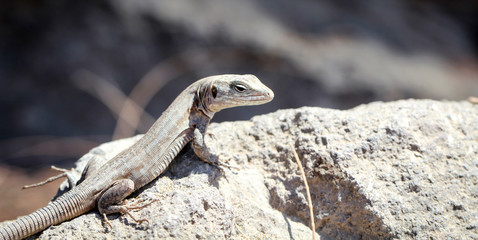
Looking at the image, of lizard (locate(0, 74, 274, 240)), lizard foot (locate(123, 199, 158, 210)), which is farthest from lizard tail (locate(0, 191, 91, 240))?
lizard foot (locate(123, 199, 158, 210))

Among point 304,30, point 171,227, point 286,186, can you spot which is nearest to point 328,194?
point 286,186

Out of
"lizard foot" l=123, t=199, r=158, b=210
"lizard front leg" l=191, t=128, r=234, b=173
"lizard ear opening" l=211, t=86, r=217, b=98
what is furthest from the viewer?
"lizard ear opening" l=211, t=86, r=217, b=98

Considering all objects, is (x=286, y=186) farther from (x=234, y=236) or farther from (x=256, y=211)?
(x=234, y=236)

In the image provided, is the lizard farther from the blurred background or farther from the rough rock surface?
the blurred background

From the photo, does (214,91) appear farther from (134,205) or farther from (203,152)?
(134,205)

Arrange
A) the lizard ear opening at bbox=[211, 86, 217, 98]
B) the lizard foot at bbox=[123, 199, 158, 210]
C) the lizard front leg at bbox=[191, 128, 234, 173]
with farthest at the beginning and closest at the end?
1. the lizard ear opening at bbox=[211, 86, 217, 98]
2. the lizard front leg at bbox=[191, 128, 234, 173]
3. the lizard foot at bbox=[123, 199, 158, 210]

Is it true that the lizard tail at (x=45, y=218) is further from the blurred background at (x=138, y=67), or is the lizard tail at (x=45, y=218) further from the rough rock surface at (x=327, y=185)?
the blurred background at (x=138, y=67)

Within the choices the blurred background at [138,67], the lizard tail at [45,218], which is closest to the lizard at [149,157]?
the lizard tail at [45,218]
